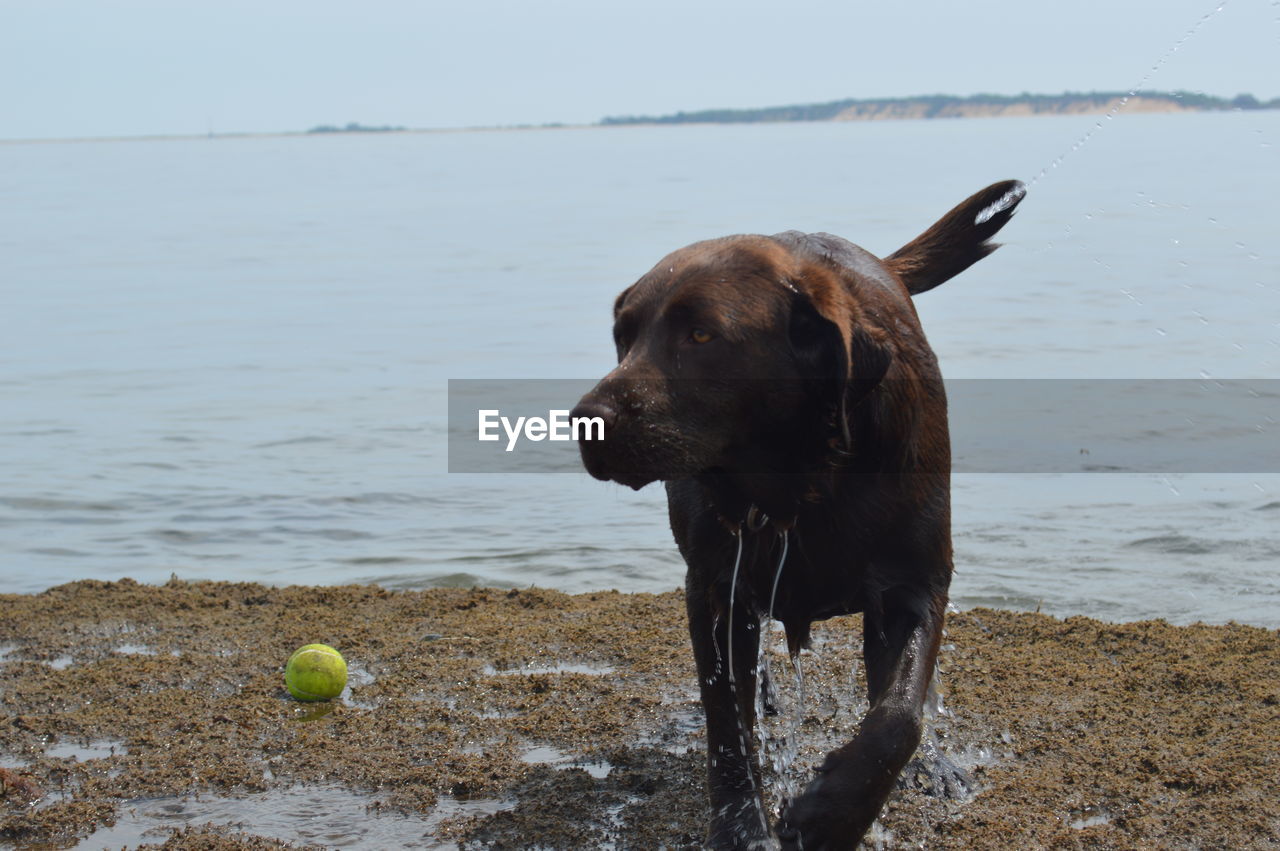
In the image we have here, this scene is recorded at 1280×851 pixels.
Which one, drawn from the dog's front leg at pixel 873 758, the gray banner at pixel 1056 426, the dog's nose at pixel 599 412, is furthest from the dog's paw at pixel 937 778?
the gray banner at pixel 1056 426

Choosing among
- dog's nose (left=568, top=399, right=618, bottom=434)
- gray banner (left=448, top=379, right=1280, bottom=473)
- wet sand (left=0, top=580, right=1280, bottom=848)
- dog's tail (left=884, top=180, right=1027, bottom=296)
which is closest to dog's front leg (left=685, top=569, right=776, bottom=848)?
wet sand (left=0, top=580, right=1280, bottom=848)

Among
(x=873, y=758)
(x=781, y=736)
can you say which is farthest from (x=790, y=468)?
(x=781, y=736)

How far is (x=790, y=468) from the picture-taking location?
11.9 feet

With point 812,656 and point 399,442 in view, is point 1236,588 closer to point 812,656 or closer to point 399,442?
point 812,656

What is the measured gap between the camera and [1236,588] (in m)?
7.13

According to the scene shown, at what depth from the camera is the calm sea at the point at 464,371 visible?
8.10m

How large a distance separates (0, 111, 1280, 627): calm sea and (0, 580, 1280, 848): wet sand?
3.69 ft

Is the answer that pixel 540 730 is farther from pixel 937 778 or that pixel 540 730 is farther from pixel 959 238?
pixel 959 238

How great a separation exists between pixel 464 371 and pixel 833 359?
11740 mm

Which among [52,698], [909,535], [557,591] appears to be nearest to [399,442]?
[557,591]

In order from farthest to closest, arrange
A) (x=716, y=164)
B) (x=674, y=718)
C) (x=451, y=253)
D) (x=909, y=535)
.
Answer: (x=716, y=164) < (x=451, y=253) < (x=674, y=718) < (x=909, y=535)

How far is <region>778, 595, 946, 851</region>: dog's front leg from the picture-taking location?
11.5ft

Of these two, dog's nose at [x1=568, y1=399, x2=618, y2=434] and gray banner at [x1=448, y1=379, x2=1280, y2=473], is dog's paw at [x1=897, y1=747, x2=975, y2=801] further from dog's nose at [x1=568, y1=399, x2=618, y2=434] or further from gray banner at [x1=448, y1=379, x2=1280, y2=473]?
gray banner at [x1=448, y1=379, x2=1280, y2=473]

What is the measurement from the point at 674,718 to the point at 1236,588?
3328mm
